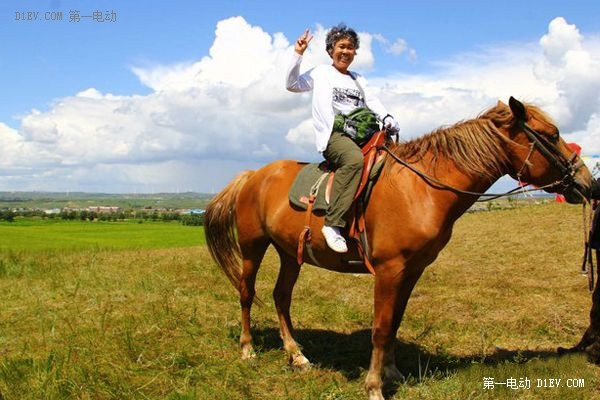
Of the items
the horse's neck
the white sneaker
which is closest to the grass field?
the white sneaker

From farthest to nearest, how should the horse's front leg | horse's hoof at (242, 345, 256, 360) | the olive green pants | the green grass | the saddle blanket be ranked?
the green grass
horse's hoof at (242, 345, 256, 360)
the saddle blanket
the olive green pants
the horse's front leg

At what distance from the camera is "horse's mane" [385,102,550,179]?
13.5 ft

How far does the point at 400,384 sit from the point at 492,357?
4.35ft

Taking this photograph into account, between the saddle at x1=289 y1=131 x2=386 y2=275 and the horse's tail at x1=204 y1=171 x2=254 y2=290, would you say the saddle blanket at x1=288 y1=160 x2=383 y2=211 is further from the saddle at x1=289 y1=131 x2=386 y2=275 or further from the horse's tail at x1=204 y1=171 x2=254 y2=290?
the horse's tail at x1=204 y1=171 x2=254 y2=290

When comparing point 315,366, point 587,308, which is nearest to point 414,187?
point 315,366

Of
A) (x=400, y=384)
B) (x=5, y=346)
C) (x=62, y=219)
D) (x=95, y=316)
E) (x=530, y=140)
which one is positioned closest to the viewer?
(x=530, y=140)

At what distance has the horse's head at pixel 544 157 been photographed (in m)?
3.90

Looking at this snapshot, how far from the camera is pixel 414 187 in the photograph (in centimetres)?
419

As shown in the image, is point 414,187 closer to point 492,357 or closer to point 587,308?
point 492,357

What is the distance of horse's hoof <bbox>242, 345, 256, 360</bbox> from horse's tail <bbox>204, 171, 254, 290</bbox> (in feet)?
3.21

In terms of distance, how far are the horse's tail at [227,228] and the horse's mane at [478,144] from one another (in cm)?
258

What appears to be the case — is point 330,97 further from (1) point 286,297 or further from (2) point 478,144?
(1) point 286,297

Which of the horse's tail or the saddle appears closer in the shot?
the saddle

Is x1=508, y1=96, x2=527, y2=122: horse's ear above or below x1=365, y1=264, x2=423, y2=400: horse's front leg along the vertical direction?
above
